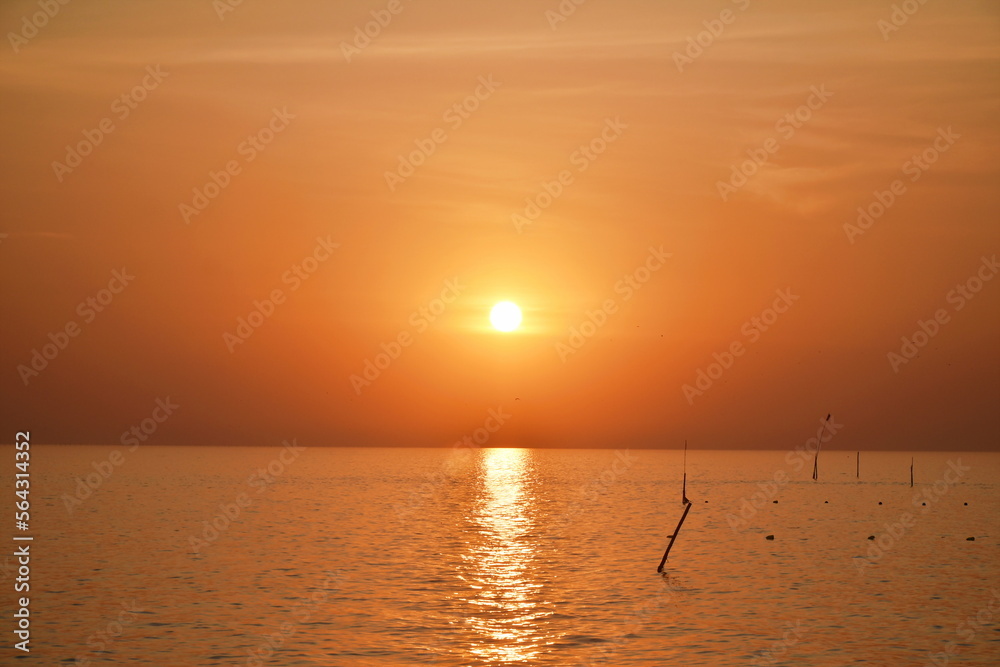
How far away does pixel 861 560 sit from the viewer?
71.6m

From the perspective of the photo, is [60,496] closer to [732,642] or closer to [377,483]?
[377,483]

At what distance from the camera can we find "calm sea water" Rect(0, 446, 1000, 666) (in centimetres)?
4000

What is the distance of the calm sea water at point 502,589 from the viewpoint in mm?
40000

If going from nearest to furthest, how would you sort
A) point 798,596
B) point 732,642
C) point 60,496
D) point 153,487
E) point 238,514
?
point 732,642 < point 798,596 < point 238,514 < point 60,496 < point 153,487

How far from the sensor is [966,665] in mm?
38750

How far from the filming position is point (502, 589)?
55.5m

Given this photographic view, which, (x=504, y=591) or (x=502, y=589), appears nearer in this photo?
(x=504, y=591)

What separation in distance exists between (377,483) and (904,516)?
4175 inches

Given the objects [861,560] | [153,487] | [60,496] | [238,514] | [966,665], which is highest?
[153,487]

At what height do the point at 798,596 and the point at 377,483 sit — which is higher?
the point at 377,483

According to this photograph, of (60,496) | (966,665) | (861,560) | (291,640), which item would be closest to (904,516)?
(861,560)

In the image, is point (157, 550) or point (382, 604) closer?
point (382, 604)

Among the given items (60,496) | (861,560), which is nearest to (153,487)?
(60,496)

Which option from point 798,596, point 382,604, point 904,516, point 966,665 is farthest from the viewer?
point 904,516
